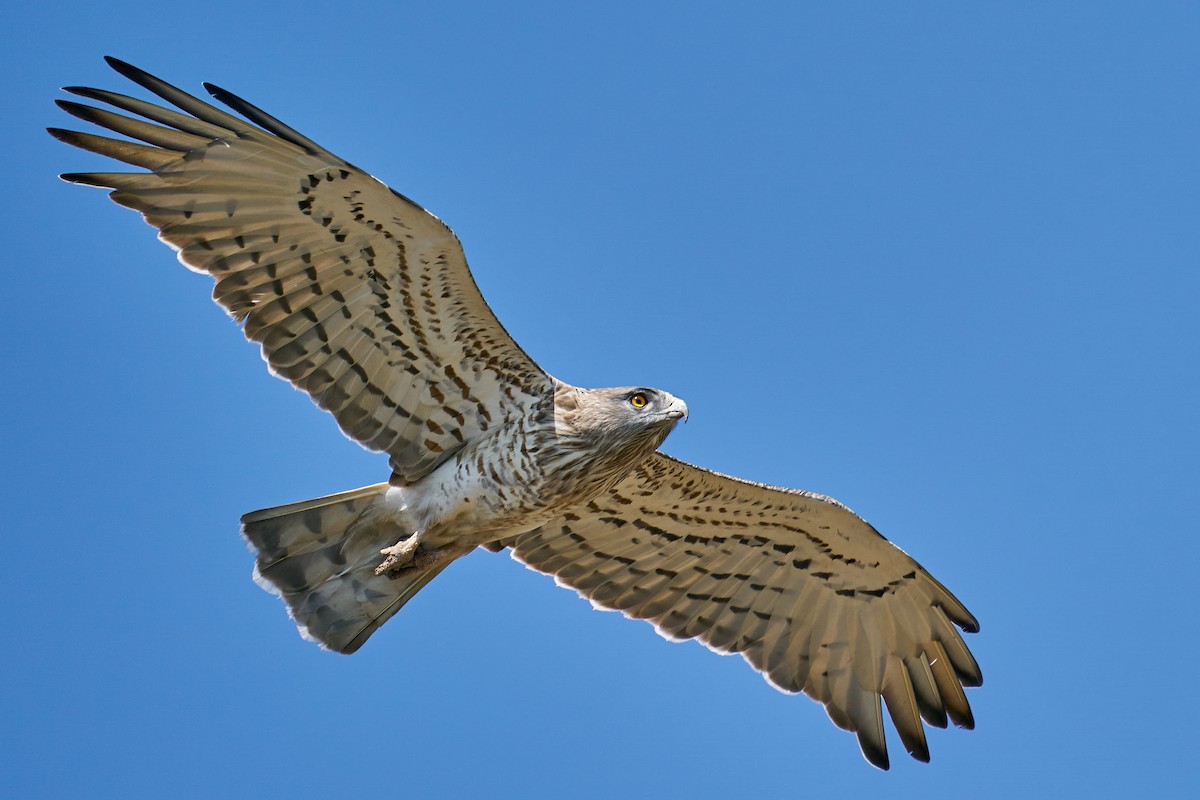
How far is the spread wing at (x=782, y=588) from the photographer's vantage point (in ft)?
34.9

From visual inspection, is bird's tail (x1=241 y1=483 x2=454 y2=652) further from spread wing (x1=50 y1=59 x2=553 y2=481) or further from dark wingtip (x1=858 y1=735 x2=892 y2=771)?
dark wingtip (x1=858 y1=735 x2=892 y2=771)

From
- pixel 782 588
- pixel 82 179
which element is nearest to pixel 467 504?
pixel 782 588

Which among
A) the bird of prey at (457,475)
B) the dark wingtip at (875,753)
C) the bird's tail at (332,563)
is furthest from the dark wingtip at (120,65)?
the dark wingtip at (875,753)

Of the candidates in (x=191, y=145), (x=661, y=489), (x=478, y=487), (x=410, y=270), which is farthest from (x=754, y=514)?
(x=191, y=145)

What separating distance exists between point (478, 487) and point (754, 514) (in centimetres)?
215

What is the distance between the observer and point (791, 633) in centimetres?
1095

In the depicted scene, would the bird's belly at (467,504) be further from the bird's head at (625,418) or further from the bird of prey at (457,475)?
the bird's head at (625,418)

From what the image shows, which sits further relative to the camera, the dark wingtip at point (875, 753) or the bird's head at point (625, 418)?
the dark wingtip at point (875, 753)

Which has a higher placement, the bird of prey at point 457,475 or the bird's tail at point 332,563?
the bird of prey at point 457,475

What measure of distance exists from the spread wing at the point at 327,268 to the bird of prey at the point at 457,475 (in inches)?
0.5

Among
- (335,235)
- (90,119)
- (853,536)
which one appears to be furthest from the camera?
(853,536)

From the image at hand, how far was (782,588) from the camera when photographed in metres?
11.0

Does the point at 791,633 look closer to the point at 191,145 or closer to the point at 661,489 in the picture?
the point at 661,489

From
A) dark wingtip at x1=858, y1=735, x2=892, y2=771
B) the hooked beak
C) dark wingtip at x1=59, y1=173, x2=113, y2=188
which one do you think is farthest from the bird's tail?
dark wingtip at x1=858, y1=735, x2=892, y2=771
